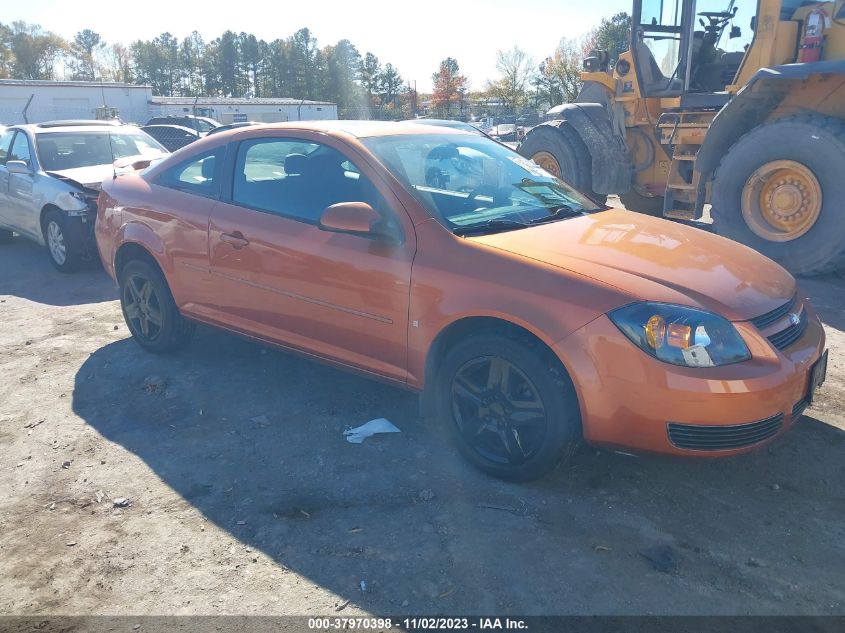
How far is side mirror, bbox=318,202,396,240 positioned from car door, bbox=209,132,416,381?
0.05 meters

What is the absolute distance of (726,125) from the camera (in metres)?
7.43

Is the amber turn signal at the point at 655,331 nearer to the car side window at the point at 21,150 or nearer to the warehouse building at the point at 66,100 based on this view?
the car side window at the point at 21,150

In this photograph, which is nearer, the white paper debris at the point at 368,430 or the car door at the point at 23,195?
the white paper debris at the point at 368,430

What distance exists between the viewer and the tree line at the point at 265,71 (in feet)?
214

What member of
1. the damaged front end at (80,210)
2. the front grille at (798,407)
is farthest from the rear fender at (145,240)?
the front grille at (798,407)

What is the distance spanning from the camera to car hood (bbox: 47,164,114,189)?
766 cm

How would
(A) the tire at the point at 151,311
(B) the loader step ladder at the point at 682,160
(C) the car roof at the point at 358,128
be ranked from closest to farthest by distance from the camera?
(C) the car roof at the point at 358,128
(A) the tire at the point at 151,311
(B) the loader step ladder at the point at 682,160

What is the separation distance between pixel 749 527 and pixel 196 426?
3022 millimetres

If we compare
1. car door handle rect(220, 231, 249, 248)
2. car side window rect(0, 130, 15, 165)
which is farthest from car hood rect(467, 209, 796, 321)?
car side window rect(0, 130, 15, 165)

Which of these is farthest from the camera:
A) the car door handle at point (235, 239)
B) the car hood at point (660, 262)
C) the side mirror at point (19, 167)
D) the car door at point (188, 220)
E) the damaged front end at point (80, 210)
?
the side mirror at point (19, 167)

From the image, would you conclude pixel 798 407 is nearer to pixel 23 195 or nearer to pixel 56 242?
pixel 56 242

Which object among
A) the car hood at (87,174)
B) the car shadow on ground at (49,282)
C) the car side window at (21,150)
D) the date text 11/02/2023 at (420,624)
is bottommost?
the date text 11/02/2023 at (420,624)

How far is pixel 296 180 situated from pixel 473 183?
1.08m

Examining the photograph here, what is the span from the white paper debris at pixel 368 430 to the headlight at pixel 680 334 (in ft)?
5.20
